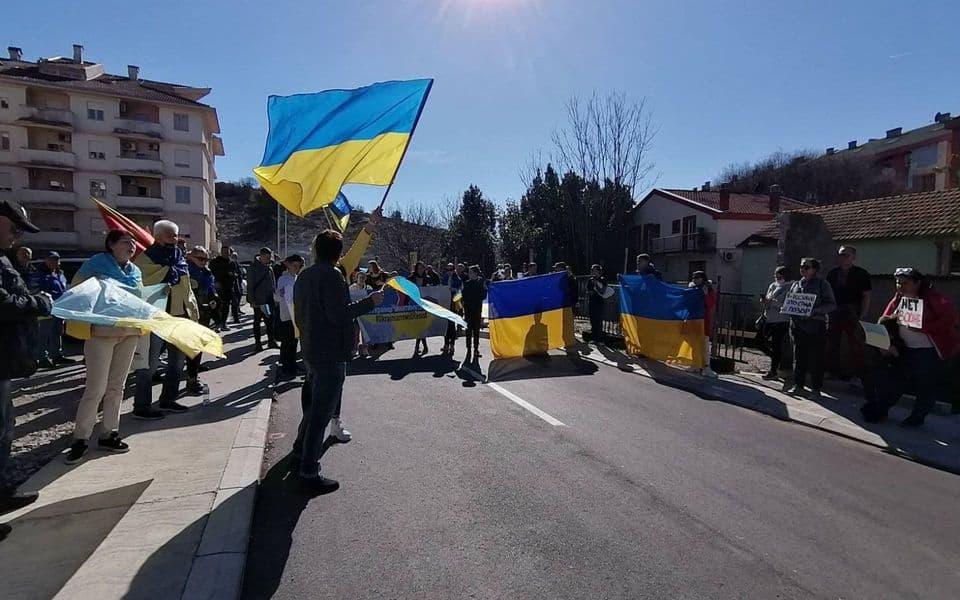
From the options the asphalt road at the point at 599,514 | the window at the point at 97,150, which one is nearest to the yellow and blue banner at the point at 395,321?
the asphalt road at the point at 599,514

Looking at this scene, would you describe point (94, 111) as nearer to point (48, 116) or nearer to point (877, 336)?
point (48, 116)

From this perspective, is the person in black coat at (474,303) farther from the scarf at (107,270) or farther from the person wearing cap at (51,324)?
the person wearing cap at (51,324)

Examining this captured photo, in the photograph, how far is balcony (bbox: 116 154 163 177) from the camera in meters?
44.8

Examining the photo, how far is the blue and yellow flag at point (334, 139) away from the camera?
567cm

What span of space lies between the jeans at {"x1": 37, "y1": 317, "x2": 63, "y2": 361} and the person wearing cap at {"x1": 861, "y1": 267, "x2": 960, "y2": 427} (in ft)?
39.0

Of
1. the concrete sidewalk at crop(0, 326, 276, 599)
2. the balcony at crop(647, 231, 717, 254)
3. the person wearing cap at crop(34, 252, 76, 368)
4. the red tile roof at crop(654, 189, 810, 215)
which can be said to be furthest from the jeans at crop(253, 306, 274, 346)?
the red tile roof at crop(654, 189, 810, 215)

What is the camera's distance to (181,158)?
46844 millimetres

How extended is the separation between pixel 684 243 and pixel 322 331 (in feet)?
122

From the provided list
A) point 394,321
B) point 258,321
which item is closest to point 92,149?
point 258,321

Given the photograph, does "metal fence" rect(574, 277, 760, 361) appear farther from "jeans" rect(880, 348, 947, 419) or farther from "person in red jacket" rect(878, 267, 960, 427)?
"person in red jacket" rect(878, 267, 960, 427)

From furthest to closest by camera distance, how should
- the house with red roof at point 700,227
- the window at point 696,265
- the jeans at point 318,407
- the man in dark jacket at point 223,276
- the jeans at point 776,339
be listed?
the window at point 696,265 → the house with red roof at point 700,227 → the man in dark jacket at point 223,276 → the jeans at point 776,339 → the jeans at point 318,407

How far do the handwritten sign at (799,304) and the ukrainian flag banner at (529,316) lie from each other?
437 cm

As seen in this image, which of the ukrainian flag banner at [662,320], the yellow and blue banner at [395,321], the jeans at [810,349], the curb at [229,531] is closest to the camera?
the curb at [229,531]

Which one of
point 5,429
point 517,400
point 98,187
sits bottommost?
point 517,400
